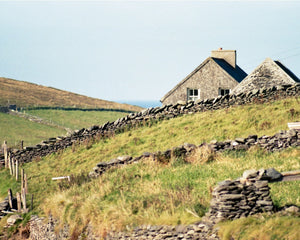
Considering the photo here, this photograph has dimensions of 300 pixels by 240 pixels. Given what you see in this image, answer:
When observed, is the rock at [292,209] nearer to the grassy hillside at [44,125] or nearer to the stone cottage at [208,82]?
the stone cottage at [208,82]

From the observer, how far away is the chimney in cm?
5190

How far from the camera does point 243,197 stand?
14336mm

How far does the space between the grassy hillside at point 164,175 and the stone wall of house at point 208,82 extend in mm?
12726

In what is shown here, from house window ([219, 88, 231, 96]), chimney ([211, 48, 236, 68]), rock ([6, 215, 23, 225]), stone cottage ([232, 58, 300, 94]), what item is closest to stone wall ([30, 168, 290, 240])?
rock ([6, 215, 23, 225])

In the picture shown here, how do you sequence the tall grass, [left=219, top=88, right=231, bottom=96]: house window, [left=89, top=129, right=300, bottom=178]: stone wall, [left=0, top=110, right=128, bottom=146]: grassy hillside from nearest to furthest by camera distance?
the tall grass < [left=89, top=129, right=300, bottom=178]: stone wall < [left=219, top=88, right=231, bottom=96]: house window < [left=0, top=110, right=128, bottom=146]: grassy hillside

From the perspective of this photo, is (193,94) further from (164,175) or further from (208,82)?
(164,175)

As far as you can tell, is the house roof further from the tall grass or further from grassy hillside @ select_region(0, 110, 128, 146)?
the tall grass

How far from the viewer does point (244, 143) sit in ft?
77.9

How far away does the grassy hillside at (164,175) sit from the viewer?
54.4ft

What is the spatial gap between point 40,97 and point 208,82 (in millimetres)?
68895

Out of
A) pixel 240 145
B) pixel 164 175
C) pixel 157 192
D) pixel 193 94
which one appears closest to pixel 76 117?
pixel 193 94

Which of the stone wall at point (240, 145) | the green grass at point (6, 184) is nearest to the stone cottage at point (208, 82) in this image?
the green grass at point (6, 184)

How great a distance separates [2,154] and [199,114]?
15009mm

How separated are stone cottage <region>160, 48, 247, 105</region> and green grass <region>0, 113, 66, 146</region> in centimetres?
1844
